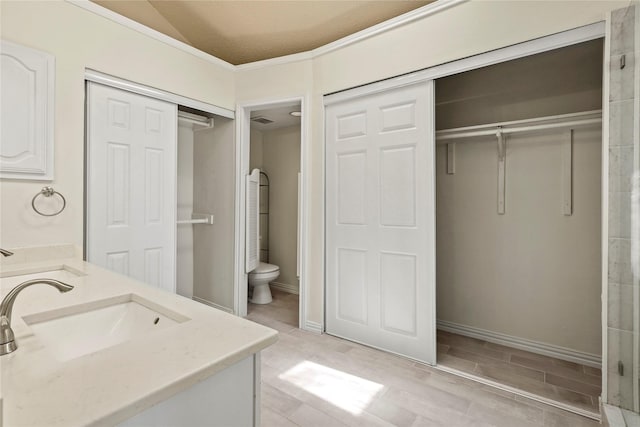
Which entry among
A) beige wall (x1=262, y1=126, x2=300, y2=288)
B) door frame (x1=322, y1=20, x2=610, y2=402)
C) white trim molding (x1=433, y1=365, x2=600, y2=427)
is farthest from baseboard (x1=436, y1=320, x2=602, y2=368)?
beige wall (x1=262, y1=126, x2=300, y2=288)

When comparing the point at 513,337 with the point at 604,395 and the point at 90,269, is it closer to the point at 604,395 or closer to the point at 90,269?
the point at 604,395

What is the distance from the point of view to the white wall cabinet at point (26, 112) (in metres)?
1.78

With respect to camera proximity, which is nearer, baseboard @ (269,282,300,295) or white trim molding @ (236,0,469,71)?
white trim molding @ (236,0,469,71)

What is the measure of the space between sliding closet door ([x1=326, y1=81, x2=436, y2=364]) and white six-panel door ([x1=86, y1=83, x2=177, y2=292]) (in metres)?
1.35

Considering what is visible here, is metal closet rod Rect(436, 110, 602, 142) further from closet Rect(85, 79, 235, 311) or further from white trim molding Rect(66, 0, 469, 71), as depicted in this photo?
closet Rect(85, 79, 235, 311)

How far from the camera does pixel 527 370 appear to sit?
2.18 meters

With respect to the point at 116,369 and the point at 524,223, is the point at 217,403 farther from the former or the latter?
the point at 524,223

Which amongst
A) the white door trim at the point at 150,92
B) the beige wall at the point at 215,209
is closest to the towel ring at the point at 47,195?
the white door trim at the point at 150,92

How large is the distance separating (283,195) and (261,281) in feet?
4.10

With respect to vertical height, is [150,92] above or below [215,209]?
above

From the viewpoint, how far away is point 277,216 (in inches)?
171

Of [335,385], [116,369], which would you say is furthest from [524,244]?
[116,369]

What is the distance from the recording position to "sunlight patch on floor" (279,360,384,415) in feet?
5.95

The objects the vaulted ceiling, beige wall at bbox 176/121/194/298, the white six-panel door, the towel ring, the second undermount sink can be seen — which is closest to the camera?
the second undermount sink
